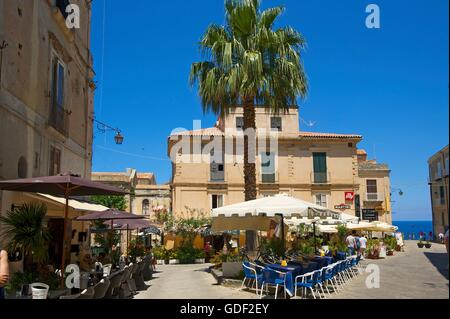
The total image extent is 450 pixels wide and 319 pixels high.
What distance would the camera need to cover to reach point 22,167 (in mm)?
11375

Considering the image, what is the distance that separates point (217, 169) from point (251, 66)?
67.1 ft

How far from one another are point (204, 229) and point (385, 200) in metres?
21.1

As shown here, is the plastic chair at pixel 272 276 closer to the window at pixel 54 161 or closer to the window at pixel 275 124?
the window at pixel 54 161

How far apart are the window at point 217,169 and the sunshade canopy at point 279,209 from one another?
2174cm

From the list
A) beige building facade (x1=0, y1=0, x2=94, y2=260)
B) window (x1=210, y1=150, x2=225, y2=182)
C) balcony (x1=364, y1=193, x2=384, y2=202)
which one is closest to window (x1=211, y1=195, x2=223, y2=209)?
window (x1=210, y1=150, x2=225, y2=182)

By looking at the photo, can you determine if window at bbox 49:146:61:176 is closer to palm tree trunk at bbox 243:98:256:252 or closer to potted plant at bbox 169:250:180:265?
palm tree trunk at bbox 243:98:256:252

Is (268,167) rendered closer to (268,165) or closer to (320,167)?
(268,165)

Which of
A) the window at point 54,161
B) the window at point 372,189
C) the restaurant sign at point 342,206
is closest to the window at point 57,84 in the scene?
the window at point 54,161

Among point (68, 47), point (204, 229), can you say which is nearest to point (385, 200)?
point (204, 229)

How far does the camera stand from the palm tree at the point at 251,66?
1557cm

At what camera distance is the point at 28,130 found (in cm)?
1159

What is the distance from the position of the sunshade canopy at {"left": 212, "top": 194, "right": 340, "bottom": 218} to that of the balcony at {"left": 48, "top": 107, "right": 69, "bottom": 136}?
5.71 meters
